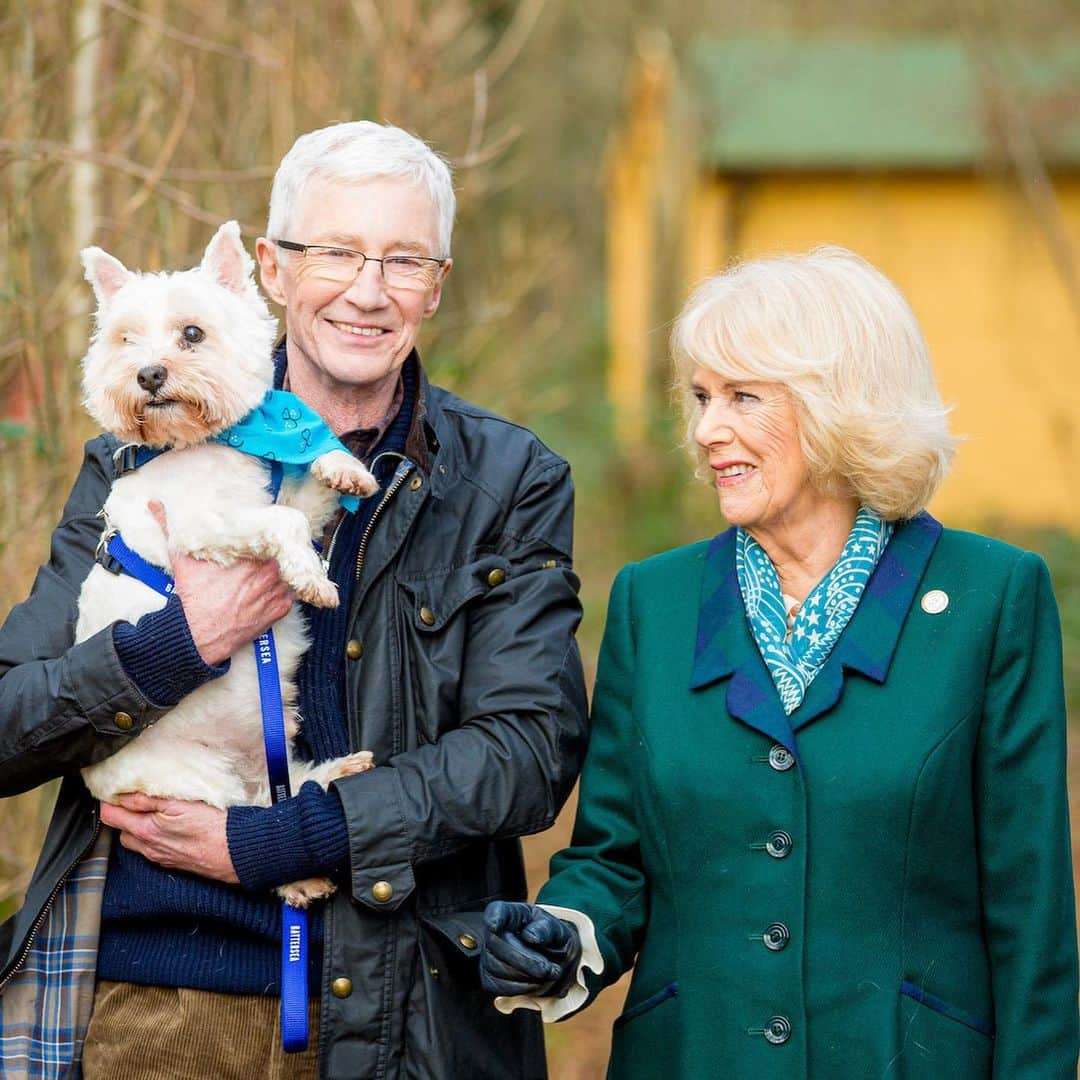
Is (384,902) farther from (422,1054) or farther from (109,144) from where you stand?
(109,144)

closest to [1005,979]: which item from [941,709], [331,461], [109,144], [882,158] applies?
[941,709]

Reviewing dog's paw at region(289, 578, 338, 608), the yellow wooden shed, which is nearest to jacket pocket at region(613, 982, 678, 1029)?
dog's paw at region(289, 578, 338, 608)

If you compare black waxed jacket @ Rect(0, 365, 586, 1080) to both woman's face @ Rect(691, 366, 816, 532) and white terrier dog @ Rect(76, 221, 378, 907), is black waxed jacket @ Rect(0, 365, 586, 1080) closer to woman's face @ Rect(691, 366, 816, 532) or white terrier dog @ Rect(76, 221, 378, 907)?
white terrier dog @ Rect(76, 221, 378, 907)

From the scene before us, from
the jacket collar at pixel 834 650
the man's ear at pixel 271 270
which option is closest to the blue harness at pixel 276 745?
the man's ear at pixel 271 270

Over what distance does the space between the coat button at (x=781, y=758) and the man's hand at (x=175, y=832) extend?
1059 mm

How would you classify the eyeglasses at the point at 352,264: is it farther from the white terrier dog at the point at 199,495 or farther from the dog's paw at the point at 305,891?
the dog's paw at the point at 305,891

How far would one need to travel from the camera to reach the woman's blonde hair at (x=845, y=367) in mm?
3078

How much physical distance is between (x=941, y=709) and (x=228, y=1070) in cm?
153

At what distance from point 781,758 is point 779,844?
0.54 feet

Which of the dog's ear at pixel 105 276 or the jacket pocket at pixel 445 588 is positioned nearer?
the jacket pocket at pixel 445 588

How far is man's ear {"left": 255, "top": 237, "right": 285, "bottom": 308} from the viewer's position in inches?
130

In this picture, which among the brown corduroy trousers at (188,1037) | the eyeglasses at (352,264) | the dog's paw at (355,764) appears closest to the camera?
the brown corduroy trousers at (188,1037)

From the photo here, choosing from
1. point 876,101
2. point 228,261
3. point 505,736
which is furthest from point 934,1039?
point 876,101

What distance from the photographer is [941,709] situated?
297cm
